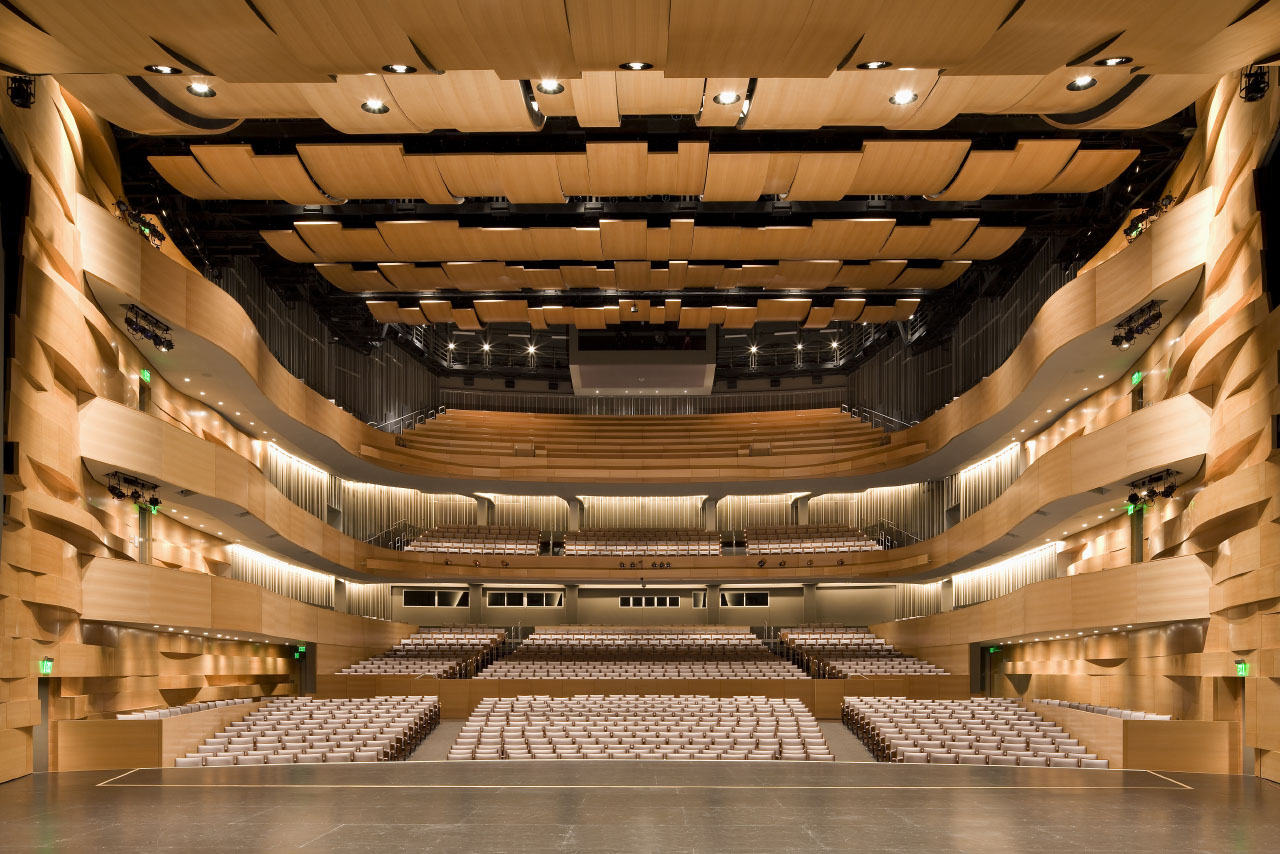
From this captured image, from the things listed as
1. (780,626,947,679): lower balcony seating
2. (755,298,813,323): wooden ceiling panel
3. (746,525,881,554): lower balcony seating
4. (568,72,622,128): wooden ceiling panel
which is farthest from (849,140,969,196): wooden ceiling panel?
(746,525,881,554): lower balcony seating

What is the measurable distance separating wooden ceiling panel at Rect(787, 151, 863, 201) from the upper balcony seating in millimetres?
13014

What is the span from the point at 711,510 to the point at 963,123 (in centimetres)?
2144

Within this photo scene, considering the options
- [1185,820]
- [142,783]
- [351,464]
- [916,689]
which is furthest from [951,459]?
[142,783]

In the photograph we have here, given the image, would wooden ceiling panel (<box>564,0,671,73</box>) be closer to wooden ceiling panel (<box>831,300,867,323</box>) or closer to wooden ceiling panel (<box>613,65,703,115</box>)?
wooden ceiling panel (<box>613,65,703,115</box>)

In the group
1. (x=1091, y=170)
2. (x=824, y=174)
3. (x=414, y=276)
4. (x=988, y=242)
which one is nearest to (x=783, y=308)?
(x=988, y=242)

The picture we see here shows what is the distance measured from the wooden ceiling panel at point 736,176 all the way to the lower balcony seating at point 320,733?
9.66m

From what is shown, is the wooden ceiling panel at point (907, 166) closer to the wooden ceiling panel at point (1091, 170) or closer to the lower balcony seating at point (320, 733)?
the wooden ceiling panel at point (1091, 170)

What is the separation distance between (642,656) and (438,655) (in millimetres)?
5243

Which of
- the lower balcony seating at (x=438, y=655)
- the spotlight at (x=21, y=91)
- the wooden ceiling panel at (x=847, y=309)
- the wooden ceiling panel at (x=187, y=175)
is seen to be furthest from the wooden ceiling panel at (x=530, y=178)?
the lower balcony seating at (x=438, y=655)

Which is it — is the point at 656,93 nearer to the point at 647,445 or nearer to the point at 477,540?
the point at 477,540

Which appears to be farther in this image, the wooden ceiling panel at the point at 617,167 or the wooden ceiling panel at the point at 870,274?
the wooden ceiling panel at the point at 870,274

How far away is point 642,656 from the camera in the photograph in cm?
2795

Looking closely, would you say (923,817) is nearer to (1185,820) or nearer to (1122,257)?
(1185,820)

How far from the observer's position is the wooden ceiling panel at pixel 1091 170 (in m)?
15.6
